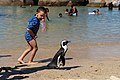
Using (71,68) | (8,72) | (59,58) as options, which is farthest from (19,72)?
(71,68)

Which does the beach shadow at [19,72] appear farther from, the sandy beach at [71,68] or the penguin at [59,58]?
the penguin at [59,58]

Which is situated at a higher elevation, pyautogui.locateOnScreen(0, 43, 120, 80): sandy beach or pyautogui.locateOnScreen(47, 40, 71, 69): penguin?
pyautogui.locateOnScreen(47, 40, 71, 69): penguin

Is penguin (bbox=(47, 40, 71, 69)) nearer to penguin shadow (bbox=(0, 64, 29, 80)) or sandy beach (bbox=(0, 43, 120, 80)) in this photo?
sandy beach (bbox=(0, 43, 120, 80))

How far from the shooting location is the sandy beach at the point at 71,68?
7457 millimetres

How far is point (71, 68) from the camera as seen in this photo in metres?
8.56

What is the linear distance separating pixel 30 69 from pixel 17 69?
12.0 inches

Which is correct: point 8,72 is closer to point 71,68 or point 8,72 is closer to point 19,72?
point 19,72

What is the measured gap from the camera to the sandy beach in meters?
7.46

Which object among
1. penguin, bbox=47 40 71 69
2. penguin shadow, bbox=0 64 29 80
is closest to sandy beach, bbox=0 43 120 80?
penguin shadow, bbox=0 64 29 80

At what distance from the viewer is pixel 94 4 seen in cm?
7175

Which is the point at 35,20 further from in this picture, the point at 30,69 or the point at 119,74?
the point at 119,74

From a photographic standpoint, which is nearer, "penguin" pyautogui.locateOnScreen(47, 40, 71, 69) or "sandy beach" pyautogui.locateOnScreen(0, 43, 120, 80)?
"sandy beach" pyautogui.locateOnScreen(0, 43, 120, 80)

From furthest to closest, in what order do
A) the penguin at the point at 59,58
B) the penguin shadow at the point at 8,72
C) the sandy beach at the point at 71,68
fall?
the penguin at the point at 59,58 → the sandy beach at the point at 71,68 → the penguin shadow at the point at 8,72

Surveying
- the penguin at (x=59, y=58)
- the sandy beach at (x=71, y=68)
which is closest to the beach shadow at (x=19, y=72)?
the sandy beach at (x=71, y=68)
